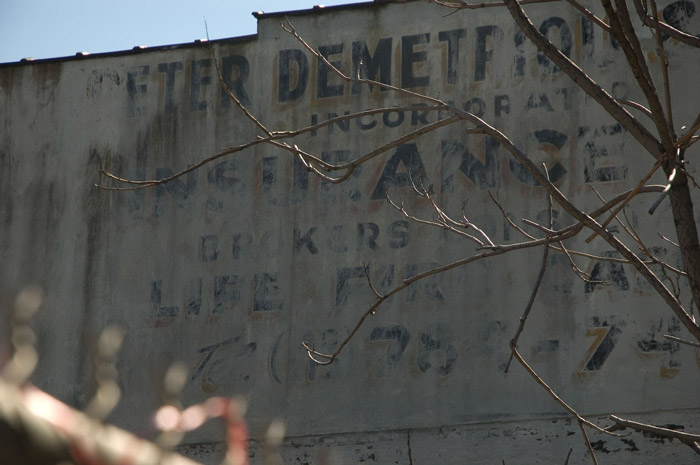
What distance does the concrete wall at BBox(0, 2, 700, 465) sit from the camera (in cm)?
1064

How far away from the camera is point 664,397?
33.5ft

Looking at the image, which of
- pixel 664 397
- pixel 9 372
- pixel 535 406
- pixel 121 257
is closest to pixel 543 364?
pixel 535 406

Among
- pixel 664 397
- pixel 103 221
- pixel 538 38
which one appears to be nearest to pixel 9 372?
pixel 538 38

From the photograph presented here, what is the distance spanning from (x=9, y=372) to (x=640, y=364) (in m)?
10.2

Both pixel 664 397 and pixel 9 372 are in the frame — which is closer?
pixel 9 372

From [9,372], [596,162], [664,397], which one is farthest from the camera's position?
[596,162]

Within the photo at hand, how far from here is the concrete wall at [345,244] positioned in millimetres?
10641

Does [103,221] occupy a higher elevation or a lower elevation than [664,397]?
higher

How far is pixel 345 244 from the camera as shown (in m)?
11.8

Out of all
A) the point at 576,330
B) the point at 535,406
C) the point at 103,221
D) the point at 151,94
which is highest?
the point at 151,94

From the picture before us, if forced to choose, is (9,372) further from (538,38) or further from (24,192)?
(24,192)

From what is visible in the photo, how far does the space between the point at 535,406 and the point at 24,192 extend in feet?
22.2

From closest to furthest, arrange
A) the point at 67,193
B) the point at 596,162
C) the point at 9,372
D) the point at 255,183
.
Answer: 1. the point at 9,372
2. the point at 596,162
3. the point at 255,183
4. the point at 67,193

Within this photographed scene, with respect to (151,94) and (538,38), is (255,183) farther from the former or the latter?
(538,38)
